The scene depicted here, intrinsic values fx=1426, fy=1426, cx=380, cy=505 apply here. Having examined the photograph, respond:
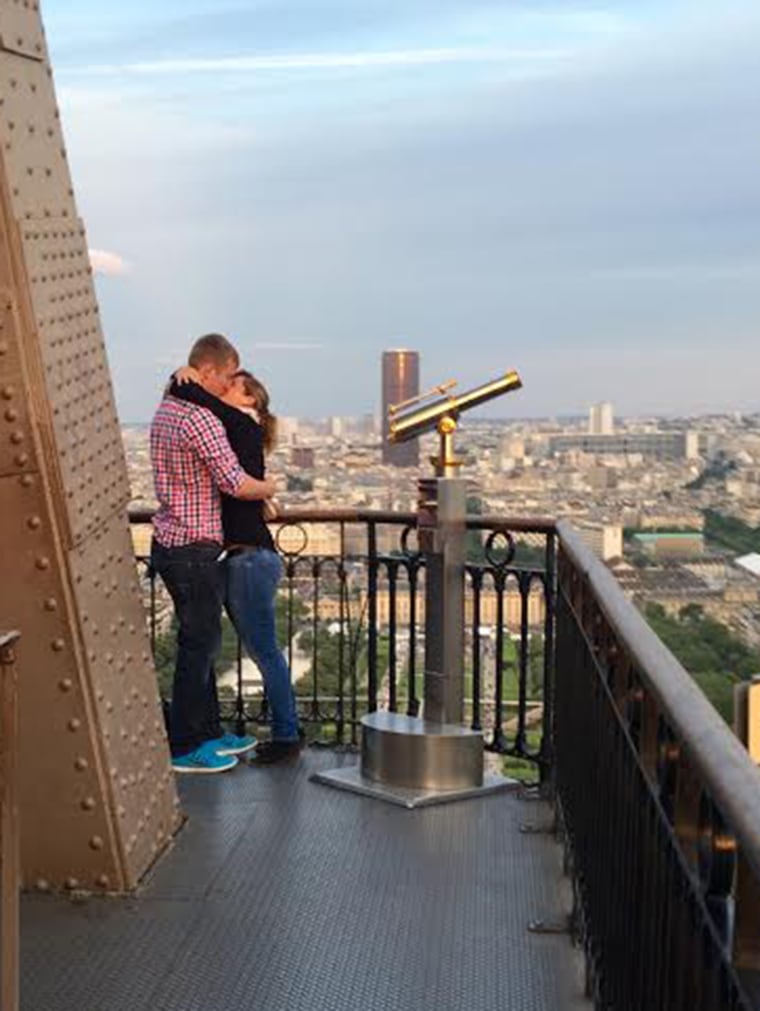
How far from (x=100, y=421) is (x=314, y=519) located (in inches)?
97.9

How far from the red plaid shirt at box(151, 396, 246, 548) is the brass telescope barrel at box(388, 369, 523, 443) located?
32.3 inches

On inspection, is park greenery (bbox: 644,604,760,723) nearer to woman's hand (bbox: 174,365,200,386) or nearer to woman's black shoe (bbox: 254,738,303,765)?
woman's black shoe (bbox: 254,738,303,765)

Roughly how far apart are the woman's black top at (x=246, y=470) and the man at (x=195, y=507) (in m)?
0.09

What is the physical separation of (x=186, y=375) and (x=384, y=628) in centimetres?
223

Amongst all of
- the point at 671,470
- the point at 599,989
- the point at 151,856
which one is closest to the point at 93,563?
the point at 151,856

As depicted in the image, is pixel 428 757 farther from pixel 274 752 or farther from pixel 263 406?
pixel 263 406

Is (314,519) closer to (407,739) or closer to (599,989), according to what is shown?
(407,739)

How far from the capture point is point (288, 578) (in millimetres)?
8125

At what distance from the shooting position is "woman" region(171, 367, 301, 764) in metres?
7.03

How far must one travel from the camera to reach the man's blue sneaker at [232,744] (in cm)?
735

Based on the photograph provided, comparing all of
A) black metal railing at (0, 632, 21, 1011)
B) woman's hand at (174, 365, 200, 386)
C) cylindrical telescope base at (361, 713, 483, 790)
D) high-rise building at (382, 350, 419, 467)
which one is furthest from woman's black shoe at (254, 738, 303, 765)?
black metal railing at (0, 632, 21, 1011)

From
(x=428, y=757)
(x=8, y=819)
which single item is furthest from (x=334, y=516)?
(x=8, y=819)

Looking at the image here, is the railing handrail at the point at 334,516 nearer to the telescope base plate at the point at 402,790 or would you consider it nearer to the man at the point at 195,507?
the man at the point at 195,507

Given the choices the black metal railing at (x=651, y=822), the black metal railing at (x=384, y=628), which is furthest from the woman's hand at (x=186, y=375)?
the black metal railing at (x=651, y=822)
